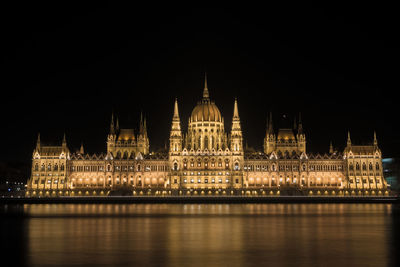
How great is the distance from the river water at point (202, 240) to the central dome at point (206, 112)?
83.2 meters

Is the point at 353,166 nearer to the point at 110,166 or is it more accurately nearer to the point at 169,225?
the point at 110,166

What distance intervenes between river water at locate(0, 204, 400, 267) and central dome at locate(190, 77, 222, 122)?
83186 millimetres

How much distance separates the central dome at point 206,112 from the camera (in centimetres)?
16550

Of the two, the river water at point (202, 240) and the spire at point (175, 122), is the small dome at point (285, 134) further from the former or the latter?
the river water at point (202, 240)

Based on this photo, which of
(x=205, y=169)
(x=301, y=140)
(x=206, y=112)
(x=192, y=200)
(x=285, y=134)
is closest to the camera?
(x=192, y=200)

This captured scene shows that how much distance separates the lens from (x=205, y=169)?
506 feet

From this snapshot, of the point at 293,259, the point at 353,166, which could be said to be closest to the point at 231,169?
the point at 353,166

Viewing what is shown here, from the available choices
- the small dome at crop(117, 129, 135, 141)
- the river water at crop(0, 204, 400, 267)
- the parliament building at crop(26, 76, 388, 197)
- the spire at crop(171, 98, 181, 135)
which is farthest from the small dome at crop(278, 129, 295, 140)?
the river water at crop(0, 204, 400, 267)

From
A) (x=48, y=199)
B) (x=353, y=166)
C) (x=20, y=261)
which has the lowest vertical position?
(x=20, y=261)

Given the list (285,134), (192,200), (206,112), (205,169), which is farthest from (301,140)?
(192,200)

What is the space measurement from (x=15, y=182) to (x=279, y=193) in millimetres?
72661

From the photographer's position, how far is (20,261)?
4522 cm

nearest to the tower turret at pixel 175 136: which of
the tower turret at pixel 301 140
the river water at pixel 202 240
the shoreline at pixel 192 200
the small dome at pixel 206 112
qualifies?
the small dome at pixel 206 112

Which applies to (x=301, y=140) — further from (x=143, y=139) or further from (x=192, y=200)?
(x=192, y=200)
